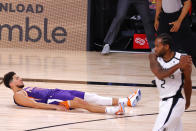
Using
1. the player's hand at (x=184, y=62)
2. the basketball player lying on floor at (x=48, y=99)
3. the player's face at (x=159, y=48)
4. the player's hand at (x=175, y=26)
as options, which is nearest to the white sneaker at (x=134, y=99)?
the basketball player lying on floor at (x=48, y=99)

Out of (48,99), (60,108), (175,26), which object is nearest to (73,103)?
(60,108)

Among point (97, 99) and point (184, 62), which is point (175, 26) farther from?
point (184, 62)

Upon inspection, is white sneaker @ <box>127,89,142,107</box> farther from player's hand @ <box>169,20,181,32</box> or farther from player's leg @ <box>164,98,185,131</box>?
player's leg @ <box>164,98,185,131</box>

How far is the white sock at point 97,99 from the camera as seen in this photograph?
660 cm

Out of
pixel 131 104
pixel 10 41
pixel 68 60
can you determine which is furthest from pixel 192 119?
pixel 10 41

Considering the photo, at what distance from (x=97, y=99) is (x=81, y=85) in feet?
4.37

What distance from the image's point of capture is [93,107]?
249 inches

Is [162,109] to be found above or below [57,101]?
above

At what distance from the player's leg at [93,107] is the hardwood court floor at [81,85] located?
0.07 m

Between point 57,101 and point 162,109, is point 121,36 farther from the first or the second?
point 162,109

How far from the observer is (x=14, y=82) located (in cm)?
643

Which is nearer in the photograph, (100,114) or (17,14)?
(100,114)

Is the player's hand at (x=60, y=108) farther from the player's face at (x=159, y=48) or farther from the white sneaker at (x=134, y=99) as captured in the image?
the player's face at (x=159, y=48)

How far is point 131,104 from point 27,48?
17.5 ft
